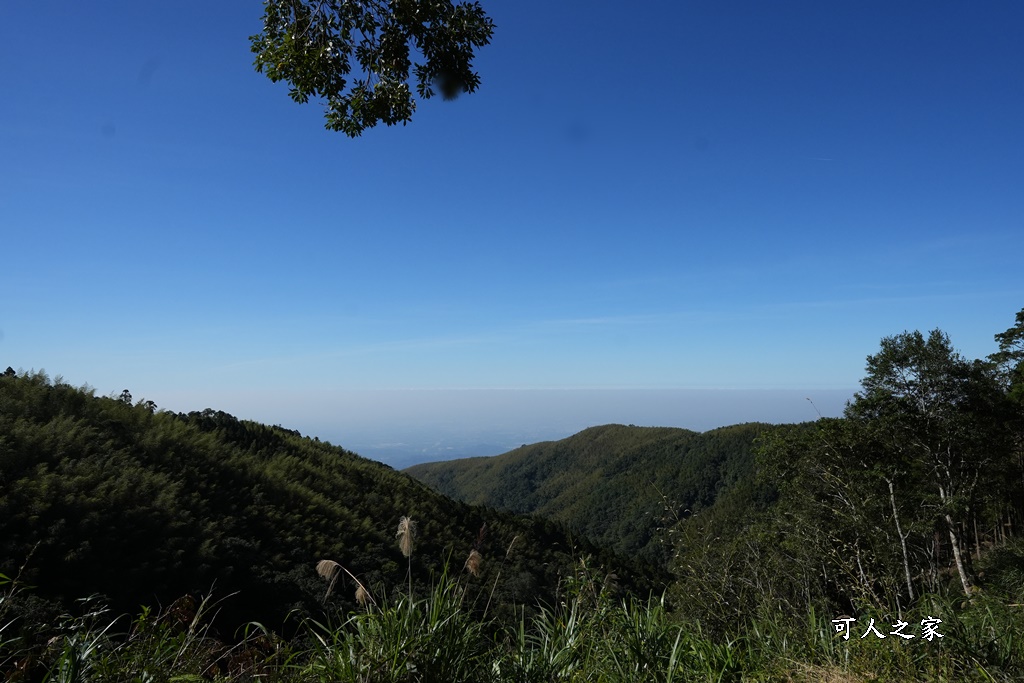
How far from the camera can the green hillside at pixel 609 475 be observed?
8338 centimetres

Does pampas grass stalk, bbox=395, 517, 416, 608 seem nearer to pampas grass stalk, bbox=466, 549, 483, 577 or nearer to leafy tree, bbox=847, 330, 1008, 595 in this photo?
pampas grass stalk, bbox=466, 549, 483, 577

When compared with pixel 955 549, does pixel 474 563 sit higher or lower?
higher

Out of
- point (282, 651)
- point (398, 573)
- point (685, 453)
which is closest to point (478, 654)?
point (282, 651)

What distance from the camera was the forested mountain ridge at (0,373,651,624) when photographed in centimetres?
1098

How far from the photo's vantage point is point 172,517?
48.2ft

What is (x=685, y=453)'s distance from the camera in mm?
104625

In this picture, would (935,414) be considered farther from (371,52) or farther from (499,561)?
(371,52)

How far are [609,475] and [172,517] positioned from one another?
10412 centimetres

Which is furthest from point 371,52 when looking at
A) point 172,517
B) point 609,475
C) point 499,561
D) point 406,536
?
point 609,475

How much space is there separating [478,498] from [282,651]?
12496cm

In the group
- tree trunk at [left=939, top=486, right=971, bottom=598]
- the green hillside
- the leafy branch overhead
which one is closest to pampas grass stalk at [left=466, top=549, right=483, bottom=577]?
the leafy branch overhead

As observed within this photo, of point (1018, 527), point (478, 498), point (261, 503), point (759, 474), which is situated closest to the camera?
point (759, 474)

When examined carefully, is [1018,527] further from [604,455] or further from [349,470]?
[604,455]

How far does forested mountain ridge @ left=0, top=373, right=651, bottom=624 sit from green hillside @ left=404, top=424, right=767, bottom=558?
43314 millimetres
